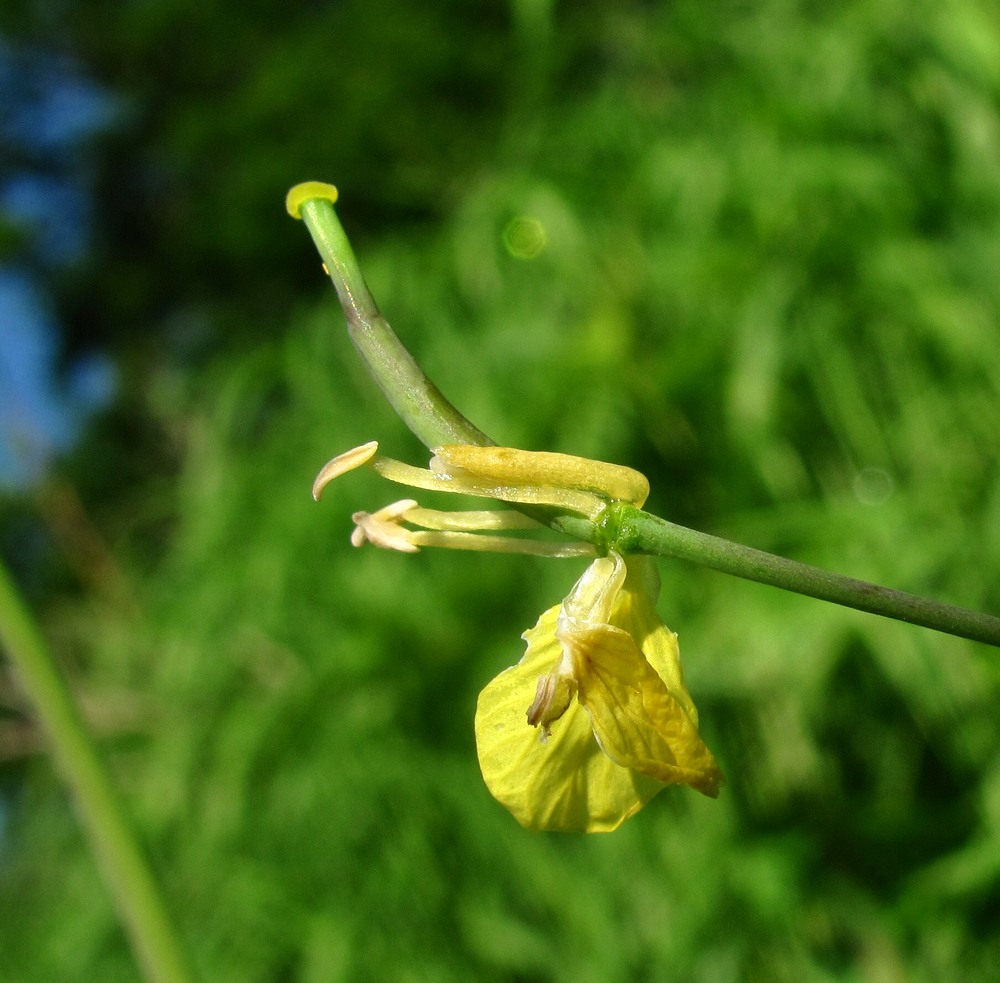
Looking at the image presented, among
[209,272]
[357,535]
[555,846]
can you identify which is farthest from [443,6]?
[357,535]

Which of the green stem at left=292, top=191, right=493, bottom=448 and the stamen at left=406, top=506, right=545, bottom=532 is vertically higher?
the green stem at left=292, top=191, right=493, bottom=448

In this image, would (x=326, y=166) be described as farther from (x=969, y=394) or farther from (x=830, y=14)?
(x=969, y=394)

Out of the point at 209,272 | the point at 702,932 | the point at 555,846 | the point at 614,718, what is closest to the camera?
the point at 614,718

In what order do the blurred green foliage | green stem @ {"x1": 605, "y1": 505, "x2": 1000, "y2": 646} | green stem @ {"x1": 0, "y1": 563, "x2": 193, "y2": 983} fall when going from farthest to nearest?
the blurred green foliage, green stem @ {"x1": 0, "y1": 563, "x2": 193, "y2": 983}, green stem @ {"x1": 605, "y1": 505, "x2": 1000, "y2": 646}

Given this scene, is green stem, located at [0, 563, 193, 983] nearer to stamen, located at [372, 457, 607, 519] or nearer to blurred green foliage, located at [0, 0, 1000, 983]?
stamen, located at [372, 457, 607, 519]

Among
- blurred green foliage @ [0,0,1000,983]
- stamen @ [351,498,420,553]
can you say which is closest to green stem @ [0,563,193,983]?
stamen @ [351,498,420,553]

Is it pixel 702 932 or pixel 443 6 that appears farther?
pixel 443 6

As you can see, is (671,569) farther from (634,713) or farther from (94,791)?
(634,713)
